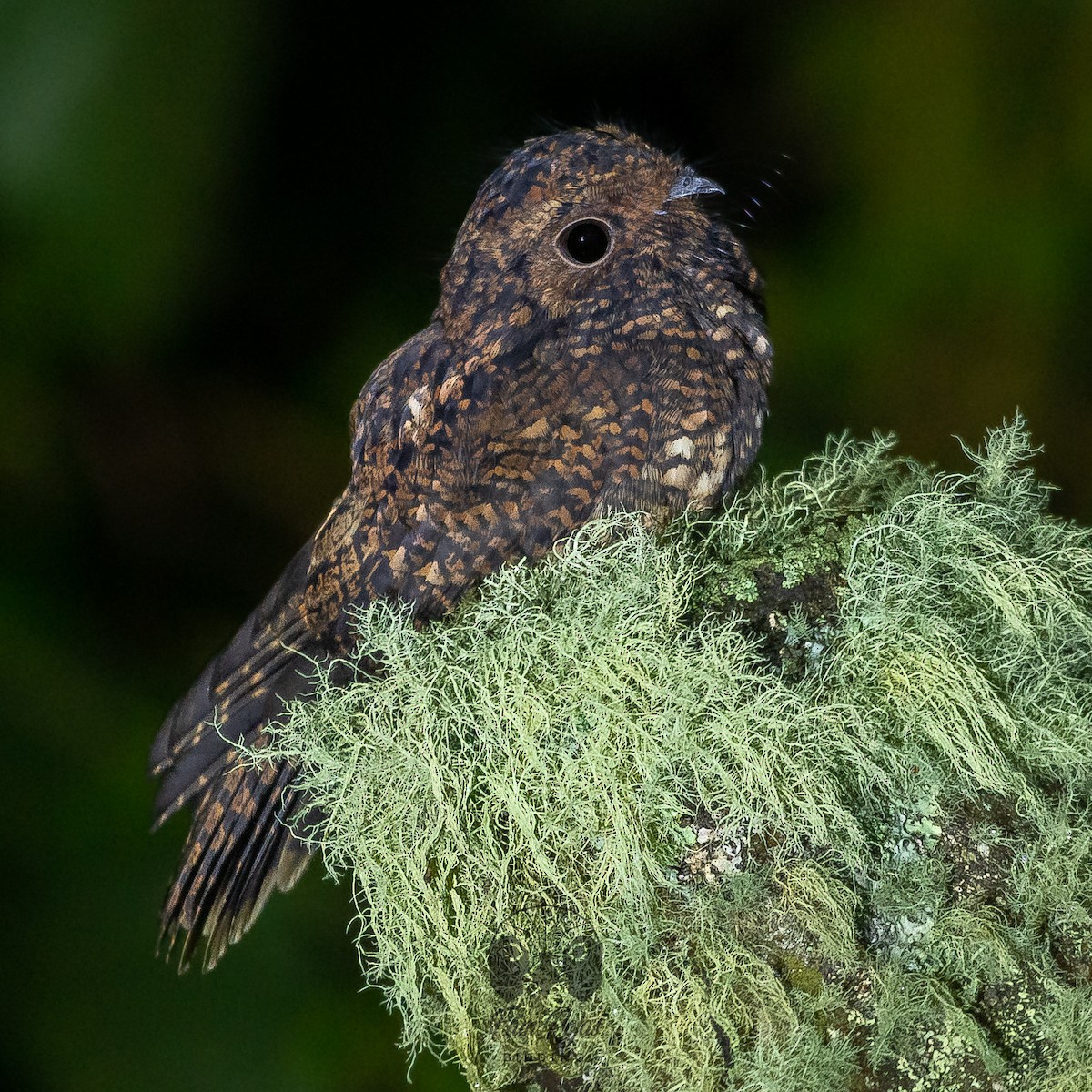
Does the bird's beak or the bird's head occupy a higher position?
the bird's beak

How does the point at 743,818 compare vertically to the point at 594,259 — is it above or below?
below

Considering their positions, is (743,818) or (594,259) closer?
(743,818)

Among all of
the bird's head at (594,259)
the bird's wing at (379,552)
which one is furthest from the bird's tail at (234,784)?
the bird's head at (594,259)

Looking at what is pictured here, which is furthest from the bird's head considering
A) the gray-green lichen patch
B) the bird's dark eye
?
the gray-green lichen patch

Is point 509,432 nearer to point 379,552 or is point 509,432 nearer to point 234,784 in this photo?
point 379,552

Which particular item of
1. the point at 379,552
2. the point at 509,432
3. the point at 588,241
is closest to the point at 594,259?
the point at 588,241

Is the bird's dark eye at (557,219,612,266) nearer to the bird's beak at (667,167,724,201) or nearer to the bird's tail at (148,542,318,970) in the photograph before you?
the bird's beak at (667,167,724,201)

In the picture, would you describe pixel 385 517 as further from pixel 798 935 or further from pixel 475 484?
pixel 798 935
